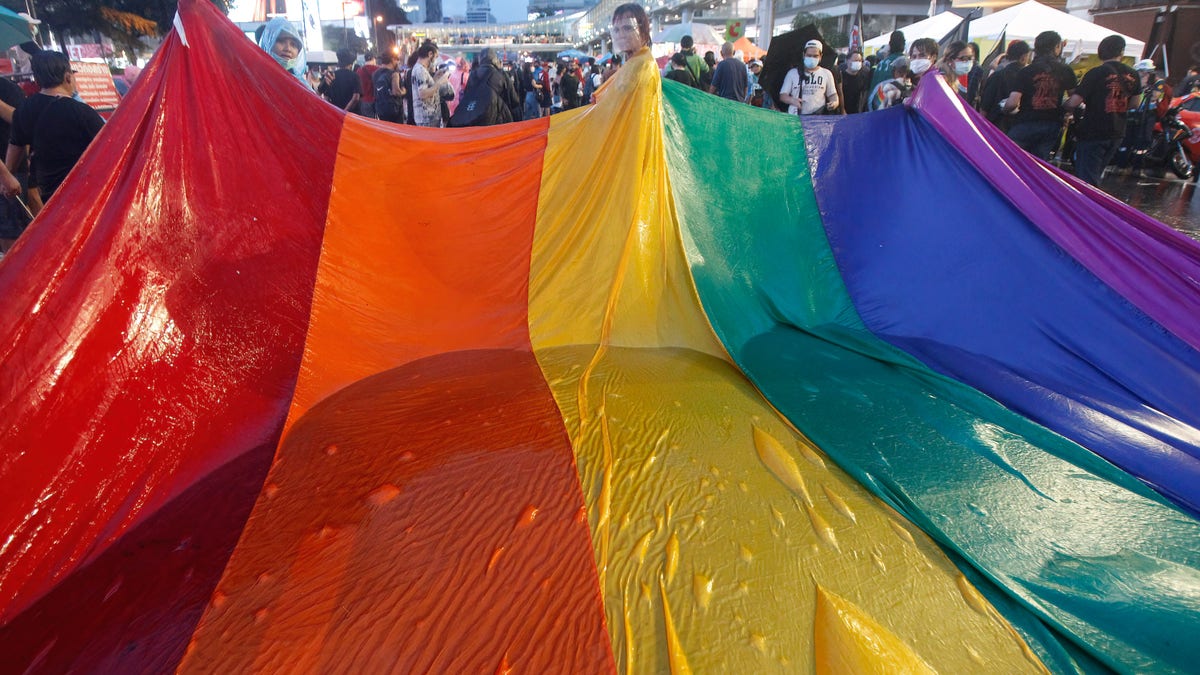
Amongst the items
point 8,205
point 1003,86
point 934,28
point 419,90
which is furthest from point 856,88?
point 8,205

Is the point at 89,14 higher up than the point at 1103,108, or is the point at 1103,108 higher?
the point at 89,14

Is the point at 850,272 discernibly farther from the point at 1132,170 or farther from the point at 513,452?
the point at 1132,170

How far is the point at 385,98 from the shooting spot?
7309 mm

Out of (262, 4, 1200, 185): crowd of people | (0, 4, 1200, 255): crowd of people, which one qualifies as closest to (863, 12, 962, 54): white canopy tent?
(262, 4, 1200, 185): crowd of people

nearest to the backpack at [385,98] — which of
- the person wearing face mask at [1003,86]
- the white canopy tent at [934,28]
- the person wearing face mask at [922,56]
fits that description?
the person wearing face mask at [922,56]

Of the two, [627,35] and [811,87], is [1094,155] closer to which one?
[811,87]

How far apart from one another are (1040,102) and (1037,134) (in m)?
0.27

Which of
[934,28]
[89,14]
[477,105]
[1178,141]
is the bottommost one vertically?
[1178,141]

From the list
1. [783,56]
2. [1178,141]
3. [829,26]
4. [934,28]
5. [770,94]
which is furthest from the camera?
[829,26]

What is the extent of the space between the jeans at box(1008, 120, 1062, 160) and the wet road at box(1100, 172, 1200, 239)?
54.3 inches

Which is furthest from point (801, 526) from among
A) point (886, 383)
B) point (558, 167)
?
point (558, 167)

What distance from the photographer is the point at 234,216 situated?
240 cm

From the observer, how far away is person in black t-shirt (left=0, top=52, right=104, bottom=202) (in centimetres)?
383

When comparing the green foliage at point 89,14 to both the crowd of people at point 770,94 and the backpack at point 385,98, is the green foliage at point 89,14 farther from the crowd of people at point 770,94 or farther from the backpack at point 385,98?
the crowd of people at point 770,94
